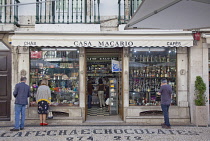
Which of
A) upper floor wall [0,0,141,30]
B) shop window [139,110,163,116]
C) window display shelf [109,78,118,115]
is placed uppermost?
upper floor wall [0,0,141,30]

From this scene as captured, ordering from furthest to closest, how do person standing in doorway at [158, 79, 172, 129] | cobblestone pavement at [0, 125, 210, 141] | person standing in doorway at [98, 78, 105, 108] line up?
person standing in doorway at [98, 78, 105, 108], person standing in doorway at [158, 79, 172, 129], cobblestone pavement at [0, 125, 210, 141]

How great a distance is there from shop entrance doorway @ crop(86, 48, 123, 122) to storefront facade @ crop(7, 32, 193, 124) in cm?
12

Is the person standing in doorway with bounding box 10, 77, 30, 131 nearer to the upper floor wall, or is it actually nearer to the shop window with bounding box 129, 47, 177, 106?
the upper floor wall

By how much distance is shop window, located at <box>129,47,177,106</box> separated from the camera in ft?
33.3

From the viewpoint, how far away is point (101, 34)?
9.30 m

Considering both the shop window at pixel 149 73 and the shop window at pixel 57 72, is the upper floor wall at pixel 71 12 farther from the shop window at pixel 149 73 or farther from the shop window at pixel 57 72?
the shop window at pixel 149 73

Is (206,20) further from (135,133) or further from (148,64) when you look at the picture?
(148,64)

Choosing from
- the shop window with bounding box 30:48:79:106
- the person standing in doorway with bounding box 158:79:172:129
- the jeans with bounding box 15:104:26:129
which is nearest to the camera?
the jeans with bounding box 15:104:26:129

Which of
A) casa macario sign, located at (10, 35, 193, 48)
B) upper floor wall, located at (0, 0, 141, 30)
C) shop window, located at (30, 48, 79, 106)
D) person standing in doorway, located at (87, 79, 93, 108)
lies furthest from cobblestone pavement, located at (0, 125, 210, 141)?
upper floor wall, located at (0, 0, 141, 30)

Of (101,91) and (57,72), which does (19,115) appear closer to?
(57,72)

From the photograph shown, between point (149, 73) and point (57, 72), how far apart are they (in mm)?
3547

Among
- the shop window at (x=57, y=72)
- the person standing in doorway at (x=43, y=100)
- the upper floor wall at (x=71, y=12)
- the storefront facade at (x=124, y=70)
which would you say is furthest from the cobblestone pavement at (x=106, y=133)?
the upper floor wall at (x=71, y=12)

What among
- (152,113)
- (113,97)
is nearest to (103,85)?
(113,97)

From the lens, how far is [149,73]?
34.1ft
